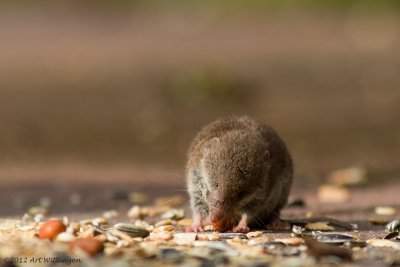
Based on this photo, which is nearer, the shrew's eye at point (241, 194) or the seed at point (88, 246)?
the seed at point (88, 246)

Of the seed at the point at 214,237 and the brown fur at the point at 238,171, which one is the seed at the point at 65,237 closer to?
the seed at the point at 214,237

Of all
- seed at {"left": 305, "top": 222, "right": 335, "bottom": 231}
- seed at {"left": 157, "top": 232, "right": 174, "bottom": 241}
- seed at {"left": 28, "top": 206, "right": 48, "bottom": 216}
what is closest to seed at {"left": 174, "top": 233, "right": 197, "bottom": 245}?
seed at {"left": 157, "top": 232, "right": 174, "bottom": 241}

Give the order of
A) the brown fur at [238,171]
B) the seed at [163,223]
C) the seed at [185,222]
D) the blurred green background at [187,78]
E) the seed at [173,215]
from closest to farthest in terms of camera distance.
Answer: the brown fur at [238,171] → the seed at [163,223] → the seed at [185,222] → the seed at [173,215] → the blurred green background at [187,78]

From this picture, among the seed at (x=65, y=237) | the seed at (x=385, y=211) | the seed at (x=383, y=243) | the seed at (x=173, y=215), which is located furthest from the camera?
the seed at (x=385, y=211)

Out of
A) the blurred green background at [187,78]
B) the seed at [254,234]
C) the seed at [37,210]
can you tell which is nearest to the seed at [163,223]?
the seed at [254,234]

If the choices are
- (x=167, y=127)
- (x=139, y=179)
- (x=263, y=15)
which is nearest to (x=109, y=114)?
(x=167, y=127)

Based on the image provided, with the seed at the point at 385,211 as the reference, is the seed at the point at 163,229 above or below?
below

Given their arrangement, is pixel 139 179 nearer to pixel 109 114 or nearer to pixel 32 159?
pixel 32 159
